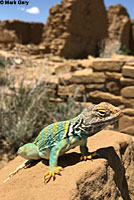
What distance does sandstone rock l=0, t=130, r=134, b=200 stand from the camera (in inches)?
73.7

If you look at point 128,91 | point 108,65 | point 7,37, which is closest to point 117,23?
point 7,37

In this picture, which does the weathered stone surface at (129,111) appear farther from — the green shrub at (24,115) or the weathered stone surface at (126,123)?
the green shrub at (24,115)

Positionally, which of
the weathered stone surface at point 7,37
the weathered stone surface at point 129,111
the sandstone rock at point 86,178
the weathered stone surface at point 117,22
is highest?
the weathered stone surface at point 117,22

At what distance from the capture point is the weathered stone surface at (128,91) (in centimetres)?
529

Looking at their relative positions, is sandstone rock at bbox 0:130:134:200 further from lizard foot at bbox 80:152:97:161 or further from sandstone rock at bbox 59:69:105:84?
sandstone rock at bbox 59:69:105:84

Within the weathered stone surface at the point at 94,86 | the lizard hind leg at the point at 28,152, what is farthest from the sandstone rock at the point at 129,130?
the lizard hind leg at the point at 28,152

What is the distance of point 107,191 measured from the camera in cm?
216

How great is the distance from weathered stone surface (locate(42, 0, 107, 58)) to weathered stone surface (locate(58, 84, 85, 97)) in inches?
288

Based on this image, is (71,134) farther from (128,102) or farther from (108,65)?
(108,65)

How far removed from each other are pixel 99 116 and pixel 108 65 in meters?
3.85

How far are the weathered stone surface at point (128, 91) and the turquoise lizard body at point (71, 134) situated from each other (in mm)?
3419

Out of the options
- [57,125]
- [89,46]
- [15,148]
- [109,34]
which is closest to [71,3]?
[89,46]

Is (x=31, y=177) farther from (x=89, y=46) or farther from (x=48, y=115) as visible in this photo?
(x=89, y=46)

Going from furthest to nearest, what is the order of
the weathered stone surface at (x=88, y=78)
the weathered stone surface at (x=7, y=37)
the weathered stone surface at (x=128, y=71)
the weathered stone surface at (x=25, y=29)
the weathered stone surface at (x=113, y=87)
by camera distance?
the weathered stone surface at (x=25, y=29), the weathered stone surface at (x=7, y=37), the weathered stone surface at (x=88, y=78), the weathered stone surface at (x=113, y=87), the weathered stone surface at (x=128, y=71)
